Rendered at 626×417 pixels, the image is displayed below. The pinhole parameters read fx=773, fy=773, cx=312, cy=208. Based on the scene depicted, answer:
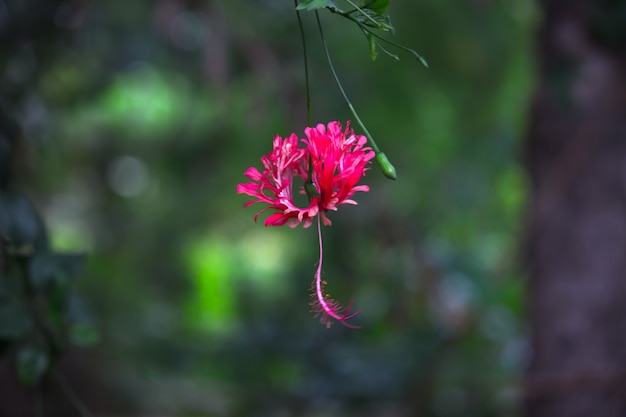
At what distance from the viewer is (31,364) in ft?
2.99

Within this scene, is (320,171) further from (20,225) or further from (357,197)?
(357,197)

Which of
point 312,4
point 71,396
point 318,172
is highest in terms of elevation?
point 312,4

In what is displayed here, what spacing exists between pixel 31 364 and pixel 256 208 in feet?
7.25

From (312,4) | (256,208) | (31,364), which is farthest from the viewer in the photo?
(256,208)

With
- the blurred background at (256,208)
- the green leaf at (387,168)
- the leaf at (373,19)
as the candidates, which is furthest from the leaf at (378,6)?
the blurred background at (256,208)

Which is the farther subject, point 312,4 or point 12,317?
point 12,317

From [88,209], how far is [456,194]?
1.82 m

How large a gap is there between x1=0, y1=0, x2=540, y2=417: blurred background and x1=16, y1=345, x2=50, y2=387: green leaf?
769 millimetres

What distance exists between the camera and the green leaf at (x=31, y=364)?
2.94 ft

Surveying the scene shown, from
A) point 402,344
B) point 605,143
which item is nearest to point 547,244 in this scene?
point 605,143

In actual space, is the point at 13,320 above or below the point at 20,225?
below

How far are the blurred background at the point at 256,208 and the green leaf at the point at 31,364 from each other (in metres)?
0.77

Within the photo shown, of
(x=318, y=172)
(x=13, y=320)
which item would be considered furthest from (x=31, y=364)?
(x=318, y=172)

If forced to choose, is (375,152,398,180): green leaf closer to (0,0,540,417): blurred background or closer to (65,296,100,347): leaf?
(65,296,100,347): leaf
